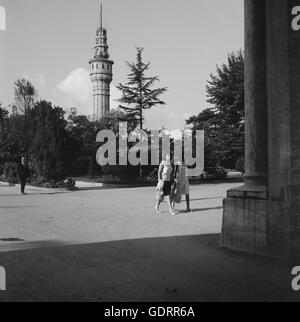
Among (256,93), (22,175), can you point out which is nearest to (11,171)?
(22,175)

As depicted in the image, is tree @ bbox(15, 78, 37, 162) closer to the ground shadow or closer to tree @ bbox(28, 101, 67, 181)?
tree @ bbox(28, 101, 67, 181)

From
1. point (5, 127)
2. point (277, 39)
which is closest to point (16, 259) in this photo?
point (277, 39)

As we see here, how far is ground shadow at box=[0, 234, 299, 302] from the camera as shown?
4.82 meters

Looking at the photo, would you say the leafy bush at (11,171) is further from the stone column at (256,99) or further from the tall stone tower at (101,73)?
the tall stone tower at (101,73)

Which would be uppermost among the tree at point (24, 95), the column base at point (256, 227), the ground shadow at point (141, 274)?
the tree at point (24, 95)

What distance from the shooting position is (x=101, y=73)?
308 feet

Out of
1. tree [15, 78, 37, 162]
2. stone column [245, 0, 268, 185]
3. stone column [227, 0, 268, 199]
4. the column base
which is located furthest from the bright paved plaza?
tree [15, 78, 37, 162]

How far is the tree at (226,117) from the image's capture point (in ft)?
147

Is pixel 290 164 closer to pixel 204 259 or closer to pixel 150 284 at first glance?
pixel 204 259

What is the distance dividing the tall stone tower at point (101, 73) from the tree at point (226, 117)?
157 ft

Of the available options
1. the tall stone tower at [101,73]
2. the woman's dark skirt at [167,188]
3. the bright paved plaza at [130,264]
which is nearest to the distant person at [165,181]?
the woman's dark skirt at [167,188]

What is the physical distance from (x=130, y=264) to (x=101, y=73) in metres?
90.4
